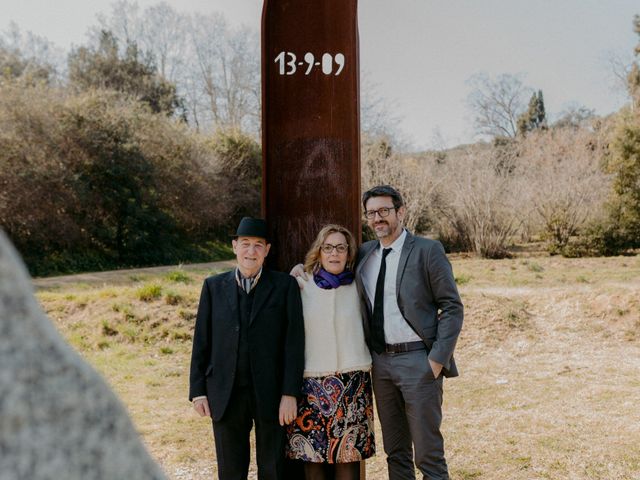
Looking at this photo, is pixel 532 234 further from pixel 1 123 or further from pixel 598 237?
pixel 1 123

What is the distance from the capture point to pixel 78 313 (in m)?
9.28

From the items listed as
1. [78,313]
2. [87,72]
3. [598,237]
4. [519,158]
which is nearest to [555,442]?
[78,313]

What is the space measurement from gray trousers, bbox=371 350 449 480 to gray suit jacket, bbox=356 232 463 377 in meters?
0.10

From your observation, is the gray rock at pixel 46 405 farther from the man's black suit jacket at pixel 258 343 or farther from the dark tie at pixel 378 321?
the dark tie at pixel 378 321

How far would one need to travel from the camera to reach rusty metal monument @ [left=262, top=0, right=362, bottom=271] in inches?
142

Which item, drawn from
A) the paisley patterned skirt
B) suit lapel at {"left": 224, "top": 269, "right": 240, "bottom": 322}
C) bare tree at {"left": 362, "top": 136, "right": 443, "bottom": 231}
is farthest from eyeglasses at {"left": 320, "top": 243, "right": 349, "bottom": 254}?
bare tree at {"left": 362, "top": 136, "right": 443, "bottom": 231}

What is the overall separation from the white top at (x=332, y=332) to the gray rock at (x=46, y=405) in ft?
8.31

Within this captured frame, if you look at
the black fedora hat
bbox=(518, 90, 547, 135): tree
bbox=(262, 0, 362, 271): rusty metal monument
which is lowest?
the black fedora hat

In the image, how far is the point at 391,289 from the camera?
10.8 ft

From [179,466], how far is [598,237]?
1573cm

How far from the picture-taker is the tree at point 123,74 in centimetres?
2622

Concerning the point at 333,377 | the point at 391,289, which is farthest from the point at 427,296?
the point at 333,377

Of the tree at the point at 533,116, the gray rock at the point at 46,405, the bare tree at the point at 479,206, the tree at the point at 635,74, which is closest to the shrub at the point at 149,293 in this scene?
the gray rock at the point at 46,405

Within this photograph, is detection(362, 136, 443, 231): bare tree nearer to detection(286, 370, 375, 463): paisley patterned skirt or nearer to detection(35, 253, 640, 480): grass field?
detection(35, 253, 640, 480): grass field
